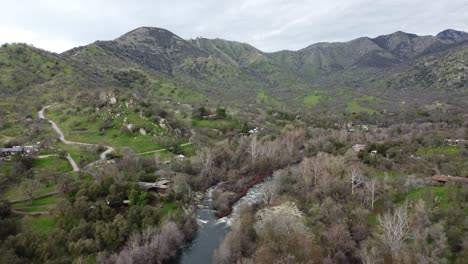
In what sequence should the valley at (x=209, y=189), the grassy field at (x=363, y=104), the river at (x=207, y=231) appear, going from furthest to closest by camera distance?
the grassy field at (x=363, y=104) → the river at (x=207, y=231) → the valley at (x=209, y=189)

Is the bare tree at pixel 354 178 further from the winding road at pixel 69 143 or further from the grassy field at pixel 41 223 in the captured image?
the winding road at pixel 69 143

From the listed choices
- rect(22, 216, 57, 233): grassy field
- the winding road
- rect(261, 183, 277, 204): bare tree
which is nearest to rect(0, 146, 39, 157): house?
the winding road

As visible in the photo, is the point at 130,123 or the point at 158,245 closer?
the point at 158,245

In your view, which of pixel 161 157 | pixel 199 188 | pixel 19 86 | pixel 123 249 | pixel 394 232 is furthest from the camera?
pixel 19 86

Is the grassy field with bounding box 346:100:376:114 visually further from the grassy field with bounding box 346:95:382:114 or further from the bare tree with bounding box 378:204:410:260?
the bare tree with bounding box 378:204:410:260

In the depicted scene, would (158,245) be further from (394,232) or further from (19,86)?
(19,86)

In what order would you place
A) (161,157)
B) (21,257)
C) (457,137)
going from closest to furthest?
(21,257) → (161,157) → (457,137)

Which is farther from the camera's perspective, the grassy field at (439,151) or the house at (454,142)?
the house at (454,142)

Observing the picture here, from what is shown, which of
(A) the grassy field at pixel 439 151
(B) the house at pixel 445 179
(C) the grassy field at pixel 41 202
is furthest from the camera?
(A) the grassy field at pixel 439 151

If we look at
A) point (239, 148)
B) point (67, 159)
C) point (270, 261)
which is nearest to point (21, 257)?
point (270, 261)

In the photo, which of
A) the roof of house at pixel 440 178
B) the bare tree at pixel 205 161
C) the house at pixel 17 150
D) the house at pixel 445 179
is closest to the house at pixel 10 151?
the house at pixel 17 150
